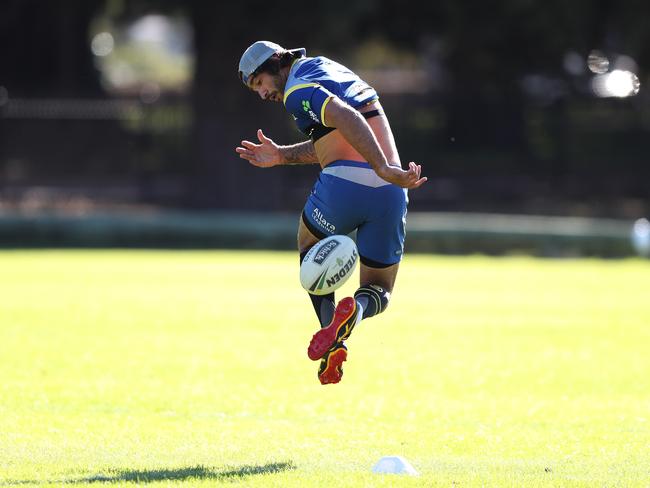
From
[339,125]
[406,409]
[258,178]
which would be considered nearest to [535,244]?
[258,178]

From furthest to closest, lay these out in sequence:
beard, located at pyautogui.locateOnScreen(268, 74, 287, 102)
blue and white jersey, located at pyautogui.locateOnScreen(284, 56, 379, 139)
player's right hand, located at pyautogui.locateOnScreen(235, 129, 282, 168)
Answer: player's right hand, located at pyautogui.locateOnScreen(235, 129, 282, 168)
beard, located at pyautogui.locateOnScreen(268, 74, 287, 102)
blue and white jersey, located at pyautogui.locateOnScreen(284, 56, 379, 139)

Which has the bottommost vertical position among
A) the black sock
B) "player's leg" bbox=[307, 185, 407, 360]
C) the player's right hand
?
the black sock

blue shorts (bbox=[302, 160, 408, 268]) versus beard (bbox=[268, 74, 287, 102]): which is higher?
beard (bbox=[268, 74, 287, 102])

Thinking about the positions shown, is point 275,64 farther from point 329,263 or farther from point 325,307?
point 325,307

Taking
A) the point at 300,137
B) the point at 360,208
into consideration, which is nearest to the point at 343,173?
the point at 360,208

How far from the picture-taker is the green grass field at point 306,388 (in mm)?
6895

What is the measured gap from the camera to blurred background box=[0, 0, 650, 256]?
24766mm

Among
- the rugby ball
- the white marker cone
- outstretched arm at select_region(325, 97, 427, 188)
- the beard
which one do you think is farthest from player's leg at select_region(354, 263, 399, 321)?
the white marker cone

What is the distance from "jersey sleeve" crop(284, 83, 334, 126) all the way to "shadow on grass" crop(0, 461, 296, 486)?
1982 mm

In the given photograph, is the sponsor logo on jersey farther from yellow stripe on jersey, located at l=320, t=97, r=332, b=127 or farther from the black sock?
the black sock

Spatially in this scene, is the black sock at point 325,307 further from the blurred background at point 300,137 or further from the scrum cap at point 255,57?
the blurred background at point 300,137

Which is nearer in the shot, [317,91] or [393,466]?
[393,466]

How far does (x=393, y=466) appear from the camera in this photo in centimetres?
645

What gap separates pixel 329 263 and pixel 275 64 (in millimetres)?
1276
